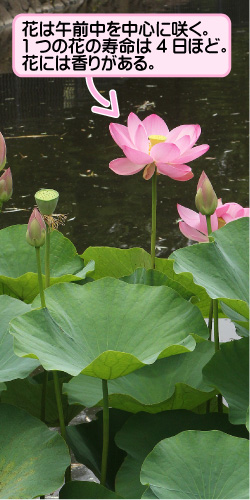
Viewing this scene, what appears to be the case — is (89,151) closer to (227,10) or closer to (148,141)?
(148,141)

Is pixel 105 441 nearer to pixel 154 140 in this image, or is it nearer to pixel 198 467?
pixel 198 467

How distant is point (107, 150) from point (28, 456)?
11.1 ft

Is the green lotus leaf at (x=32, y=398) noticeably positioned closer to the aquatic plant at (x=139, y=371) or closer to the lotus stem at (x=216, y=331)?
the aquatic plant at (x=139, y=371)

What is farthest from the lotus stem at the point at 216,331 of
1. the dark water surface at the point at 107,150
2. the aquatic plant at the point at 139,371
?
the dark water surface at the point at 107,150

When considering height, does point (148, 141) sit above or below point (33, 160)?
above

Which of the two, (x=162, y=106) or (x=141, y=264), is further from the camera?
(x=162, y=106)

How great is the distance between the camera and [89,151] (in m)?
4.39

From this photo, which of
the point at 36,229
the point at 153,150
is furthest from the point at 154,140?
the point at 36,229

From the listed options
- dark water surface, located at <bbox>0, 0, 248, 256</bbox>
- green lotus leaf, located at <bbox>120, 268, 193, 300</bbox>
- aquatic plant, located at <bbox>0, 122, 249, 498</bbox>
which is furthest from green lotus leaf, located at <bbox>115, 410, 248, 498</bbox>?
dark water surface, located at <bbox>0, 0, 248, 256</bbox>

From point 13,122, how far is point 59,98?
2.46 ft

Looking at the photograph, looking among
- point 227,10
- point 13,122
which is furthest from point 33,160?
point 227,10

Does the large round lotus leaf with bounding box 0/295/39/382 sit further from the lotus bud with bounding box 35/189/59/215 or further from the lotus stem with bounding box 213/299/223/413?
the lotus stem with bounding box 213/299/223/413

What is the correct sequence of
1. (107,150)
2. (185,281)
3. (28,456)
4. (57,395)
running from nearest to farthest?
(28,456)
(57,395)
(185,281)
(107,150)

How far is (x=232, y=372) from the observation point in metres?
1.16
